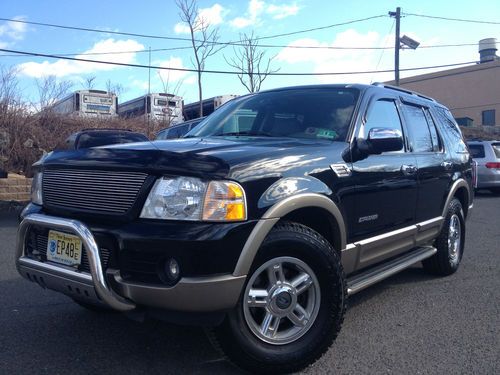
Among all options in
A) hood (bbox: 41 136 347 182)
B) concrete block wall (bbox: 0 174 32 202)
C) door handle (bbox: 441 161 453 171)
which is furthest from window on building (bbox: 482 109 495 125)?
hood (bbox: 41 136 347 182)

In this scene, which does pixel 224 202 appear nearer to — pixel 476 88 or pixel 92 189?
pixel 92 189

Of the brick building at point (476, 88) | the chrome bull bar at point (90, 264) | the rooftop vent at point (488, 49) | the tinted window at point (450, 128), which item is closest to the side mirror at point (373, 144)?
the chrome bull bar at point (90, 264)

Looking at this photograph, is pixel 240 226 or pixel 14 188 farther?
pixel 14 188

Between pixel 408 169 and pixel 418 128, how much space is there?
82 centimetres

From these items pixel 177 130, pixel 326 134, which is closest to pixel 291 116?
pixel 326 134

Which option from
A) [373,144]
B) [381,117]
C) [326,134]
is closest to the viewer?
[373,144]

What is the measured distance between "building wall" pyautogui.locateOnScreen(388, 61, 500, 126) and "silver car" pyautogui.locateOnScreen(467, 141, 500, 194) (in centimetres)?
3384

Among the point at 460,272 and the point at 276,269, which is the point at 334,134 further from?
the point at 460,272

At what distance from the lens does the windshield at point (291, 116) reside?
4.23 m

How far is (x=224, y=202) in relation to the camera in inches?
117

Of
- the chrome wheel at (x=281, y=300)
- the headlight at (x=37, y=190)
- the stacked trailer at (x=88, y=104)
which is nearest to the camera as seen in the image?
the chrome wheel at (x=281, y=300)

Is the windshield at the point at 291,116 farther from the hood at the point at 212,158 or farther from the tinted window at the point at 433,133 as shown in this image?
the tinted window at the point at 433,133

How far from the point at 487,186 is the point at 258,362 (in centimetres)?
1408

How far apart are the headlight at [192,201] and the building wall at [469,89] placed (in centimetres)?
4784
